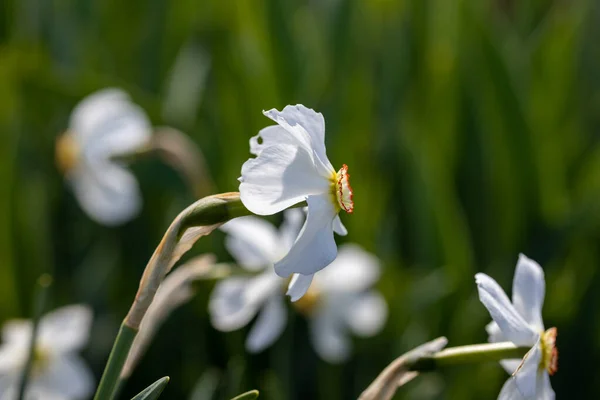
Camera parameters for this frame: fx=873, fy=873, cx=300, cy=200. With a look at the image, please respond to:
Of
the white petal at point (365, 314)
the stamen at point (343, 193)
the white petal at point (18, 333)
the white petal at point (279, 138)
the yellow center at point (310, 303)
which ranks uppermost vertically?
the white petal at point (279, 138)

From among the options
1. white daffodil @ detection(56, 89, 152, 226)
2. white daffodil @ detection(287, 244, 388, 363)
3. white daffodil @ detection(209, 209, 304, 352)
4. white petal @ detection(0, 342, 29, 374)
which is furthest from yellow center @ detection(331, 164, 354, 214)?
white daffodil @ detection(56, 89, 152, 226)

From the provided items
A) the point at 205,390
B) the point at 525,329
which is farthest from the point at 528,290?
the point at 205,390

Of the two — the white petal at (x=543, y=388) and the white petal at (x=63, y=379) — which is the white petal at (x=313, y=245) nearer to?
the white petal at (x=543, y=388)

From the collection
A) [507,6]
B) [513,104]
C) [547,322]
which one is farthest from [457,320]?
[507,6]

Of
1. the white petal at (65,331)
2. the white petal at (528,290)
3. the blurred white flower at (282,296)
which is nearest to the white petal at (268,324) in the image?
the blurred white flower at (282,296)

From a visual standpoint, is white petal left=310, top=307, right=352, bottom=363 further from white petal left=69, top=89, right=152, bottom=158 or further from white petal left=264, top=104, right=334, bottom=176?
white petal left=264, top=104, right=334, bottom=176

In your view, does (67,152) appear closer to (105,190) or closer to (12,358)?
(105,190)
